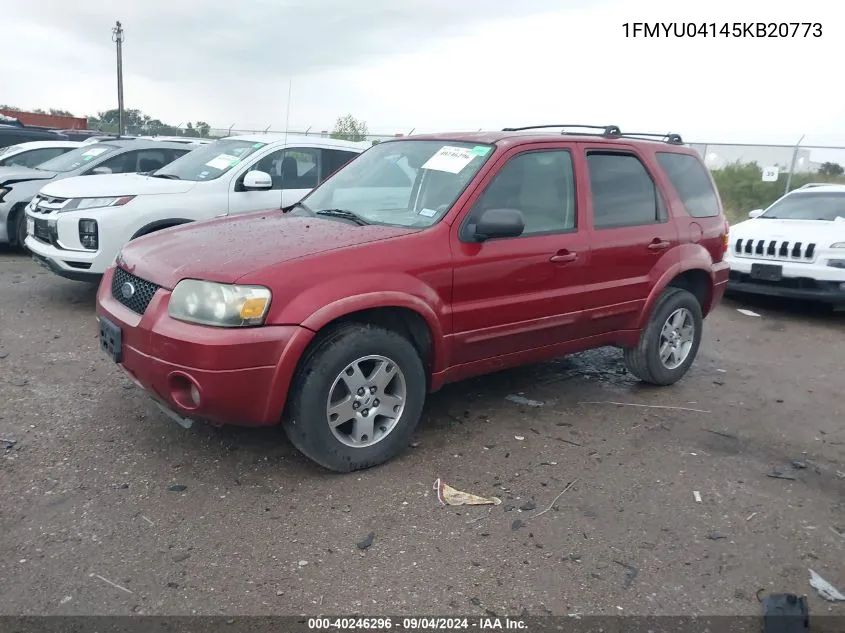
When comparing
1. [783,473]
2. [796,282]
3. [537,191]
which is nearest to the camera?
[783,473]

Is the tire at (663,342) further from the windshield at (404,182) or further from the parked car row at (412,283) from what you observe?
the windshield at (404,182)

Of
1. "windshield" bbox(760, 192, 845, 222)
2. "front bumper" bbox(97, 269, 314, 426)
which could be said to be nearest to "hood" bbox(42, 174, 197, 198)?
"front bumper" bbox(97, 269, 314, 426)

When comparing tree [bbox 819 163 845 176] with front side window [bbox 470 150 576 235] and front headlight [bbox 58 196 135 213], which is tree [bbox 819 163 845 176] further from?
front headlight [bbox 58 196 135 213]

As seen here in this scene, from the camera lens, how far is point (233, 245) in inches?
144

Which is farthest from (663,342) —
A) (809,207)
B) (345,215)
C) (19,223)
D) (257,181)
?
(19,223)

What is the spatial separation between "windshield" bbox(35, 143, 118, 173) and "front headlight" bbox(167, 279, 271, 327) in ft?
23.0

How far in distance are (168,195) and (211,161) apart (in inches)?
32.2

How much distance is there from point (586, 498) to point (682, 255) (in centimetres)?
226

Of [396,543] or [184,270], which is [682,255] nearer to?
[396,543]

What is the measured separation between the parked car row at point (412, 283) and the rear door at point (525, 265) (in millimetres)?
10

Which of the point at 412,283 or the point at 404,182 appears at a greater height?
the point at 404,182

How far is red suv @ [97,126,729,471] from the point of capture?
329cm

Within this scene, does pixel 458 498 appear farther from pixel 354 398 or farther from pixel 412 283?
pixel 412 283

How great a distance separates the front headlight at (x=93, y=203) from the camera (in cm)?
652
